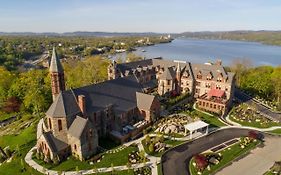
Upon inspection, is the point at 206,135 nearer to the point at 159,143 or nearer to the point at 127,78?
the point at 159,143

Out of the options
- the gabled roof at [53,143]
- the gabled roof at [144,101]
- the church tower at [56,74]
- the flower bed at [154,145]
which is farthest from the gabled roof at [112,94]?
the flower bed at [154,145]

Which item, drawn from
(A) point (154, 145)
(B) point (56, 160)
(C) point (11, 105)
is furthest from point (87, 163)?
(C) point (11, 105)

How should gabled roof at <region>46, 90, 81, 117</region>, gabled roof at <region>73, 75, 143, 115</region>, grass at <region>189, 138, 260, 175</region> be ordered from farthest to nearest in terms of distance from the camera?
gabled roof at <region>73, 75, 143, 115</region>, gabled roof at <region>46, 90, 81, 117</region>, grass at <region>189, 138, 260, 175</region>

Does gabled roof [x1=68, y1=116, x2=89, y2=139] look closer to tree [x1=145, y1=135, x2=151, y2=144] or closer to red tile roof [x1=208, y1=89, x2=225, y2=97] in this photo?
tree [x1=145, y1=135, x2=151, y2=144]

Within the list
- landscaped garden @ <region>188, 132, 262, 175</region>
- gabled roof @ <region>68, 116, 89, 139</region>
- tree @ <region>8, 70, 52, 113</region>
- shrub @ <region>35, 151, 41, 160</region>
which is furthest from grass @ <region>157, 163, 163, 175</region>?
tree @ <region>8, 70, 52, 113</region>

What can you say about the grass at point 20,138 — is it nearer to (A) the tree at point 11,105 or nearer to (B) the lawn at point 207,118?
(A) the tree at point 11,105
